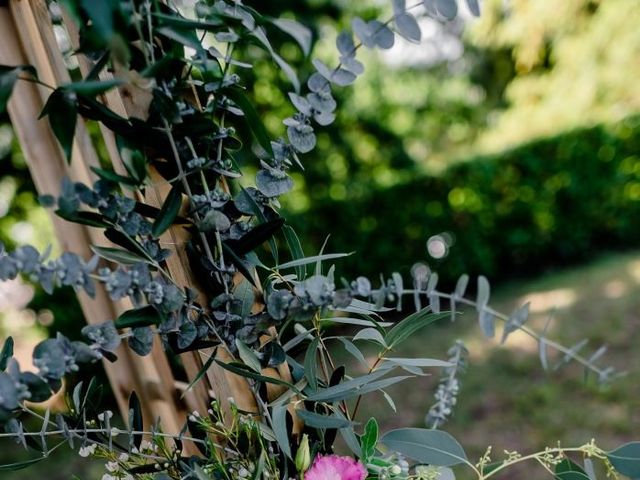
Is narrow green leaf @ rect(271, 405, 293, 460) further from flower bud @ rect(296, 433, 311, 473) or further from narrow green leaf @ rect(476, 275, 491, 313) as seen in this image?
narrow green leaf @ rect(476, 275, 491, 313)

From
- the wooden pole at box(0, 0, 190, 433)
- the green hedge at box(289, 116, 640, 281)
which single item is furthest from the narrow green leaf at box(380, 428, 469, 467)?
the green hedge at box(289, 116, 640, 281)

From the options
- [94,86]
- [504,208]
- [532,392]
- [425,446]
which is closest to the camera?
[94,86]

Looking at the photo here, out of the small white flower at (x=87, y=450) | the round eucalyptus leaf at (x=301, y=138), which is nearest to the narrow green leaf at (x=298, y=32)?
the round eucalyptus leaf at (x=301, y=138)

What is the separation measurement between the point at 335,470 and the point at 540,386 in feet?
11.4

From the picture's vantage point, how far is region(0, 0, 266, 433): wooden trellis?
0.62m

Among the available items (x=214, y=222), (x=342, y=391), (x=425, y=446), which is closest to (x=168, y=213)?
(x=214, y=222)

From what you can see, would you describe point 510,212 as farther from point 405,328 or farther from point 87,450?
point 87,450

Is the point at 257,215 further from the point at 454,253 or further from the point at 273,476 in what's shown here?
the point at 454,253

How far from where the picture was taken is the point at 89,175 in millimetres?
981

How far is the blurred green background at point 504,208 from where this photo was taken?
12.0 feet

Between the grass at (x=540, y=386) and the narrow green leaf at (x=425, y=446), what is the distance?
→ 212 cm

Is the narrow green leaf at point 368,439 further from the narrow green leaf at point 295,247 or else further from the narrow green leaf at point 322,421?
the narrow green leaf at point 295,247

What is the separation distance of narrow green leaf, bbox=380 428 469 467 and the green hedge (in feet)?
14.8

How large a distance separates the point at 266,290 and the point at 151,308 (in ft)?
0.43
